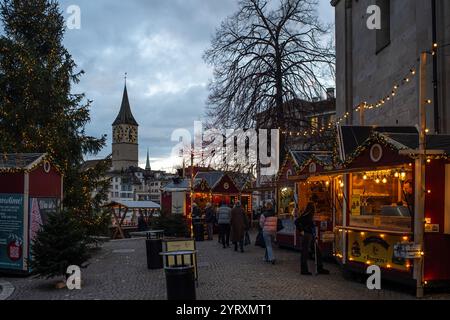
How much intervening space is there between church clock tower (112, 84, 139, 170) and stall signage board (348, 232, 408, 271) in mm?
151424

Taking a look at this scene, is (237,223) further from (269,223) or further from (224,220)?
(269,223)

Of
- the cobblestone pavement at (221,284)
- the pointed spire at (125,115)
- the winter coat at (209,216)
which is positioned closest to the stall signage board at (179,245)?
the cobblestone pavement at (221,284)

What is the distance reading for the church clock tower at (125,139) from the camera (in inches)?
6531

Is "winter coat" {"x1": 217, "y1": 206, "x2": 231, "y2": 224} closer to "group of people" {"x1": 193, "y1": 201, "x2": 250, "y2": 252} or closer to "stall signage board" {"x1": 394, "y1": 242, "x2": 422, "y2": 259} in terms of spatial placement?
"group of people" {"x1": 193, "y1": 201, "x2": 250, "y2": 252}

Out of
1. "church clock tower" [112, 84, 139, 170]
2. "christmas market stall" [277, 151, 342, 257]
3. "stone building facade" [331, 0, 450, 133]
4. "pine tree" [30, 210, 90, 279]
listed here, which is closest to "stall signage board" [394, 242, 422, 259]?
"christmas market stall" [277, 151, 342, 257]

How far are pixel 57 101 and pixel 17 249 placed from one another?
7.50 metres

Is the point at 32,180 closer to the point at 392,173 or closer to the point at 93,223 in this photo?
the point at 93,223

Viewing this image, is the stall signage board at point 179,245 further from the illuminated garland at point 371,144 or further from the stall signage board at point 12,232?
the illuminated garland at point 371,144

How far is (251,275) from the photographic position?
1283 cm

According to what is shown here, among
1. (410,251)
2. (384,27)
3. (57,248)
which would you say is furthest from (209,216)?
(410,251)

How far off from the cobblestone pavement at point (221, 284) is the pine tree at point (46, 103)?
13.9ft

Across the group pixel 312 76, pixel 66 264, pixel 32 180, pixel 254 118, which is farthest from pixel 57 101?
pixel 312 76

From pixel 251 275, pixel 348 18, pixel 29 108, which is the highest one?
pixel 348 18

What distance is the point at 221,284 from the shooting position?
1160 cm
